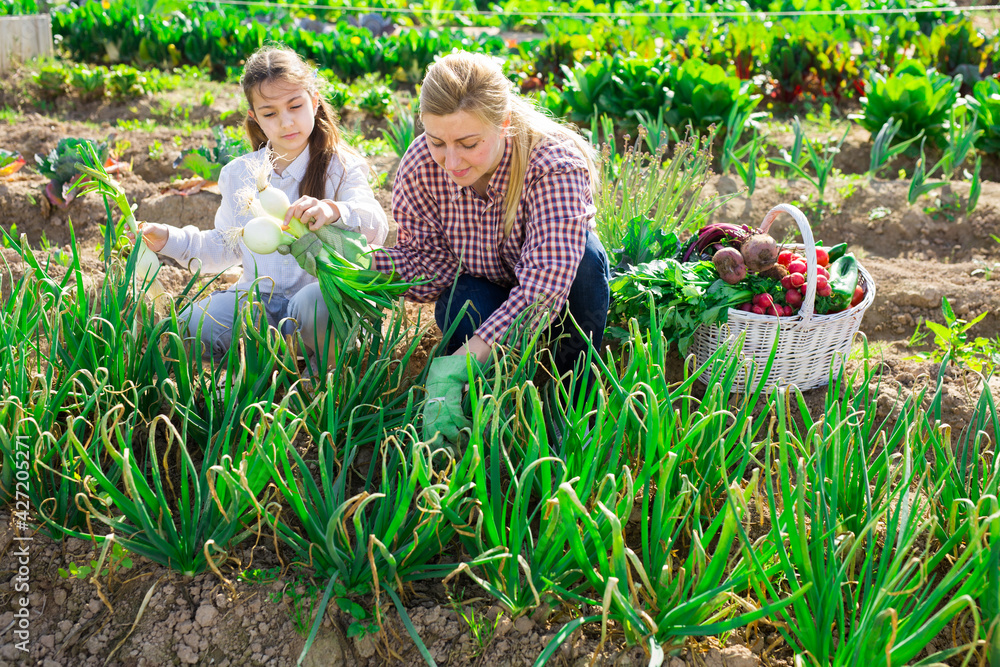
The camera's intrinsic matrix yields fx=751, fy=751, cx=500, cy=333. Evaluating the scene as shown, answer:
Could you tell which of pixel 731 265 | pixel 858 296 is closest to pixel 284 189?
pixel 731 265

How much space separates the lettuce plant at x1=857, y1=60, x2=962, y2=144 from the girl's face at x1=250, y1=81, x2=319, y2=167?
9.52 feet

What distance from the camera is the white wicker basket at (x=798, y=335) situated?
2002mm

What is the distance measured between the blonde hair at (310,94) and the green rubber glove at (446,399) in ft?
2.56

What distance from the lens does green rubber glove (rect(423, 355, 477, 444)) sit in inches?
62.9

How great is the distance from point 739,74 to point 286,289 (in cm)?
374

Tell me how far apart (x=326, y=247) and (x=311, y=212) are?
87mm

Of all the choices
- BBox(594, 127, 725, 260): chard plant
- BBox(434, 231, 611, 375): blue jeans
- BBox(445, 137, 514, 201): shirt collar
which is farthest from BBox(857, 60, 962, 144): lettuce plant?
BBox(445, 137, 514, 201): shirt collar

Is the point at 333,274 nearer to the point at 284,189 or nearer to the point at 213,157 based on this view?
the point at 284,189

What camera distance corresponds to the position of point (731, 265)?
208 cm

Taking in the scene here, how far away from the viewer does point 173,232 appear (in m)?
2.06

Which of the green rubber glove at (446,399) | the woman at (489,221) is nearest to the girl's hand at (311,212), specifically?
the woman at (489,221)

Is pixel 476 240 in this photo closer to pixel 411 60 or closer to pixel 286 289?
pixel 286 289

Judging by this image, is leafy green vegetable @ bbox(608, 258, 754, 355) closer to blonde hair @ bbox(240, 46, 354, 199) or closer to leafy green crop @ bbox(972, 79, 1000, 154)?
blonde hair @ bbox(240, 46, 354, 199)

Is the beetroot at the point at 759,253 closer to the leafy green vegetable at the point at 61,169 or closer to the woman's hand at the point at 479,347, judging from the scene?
the woman's hand at the point at 479,347
